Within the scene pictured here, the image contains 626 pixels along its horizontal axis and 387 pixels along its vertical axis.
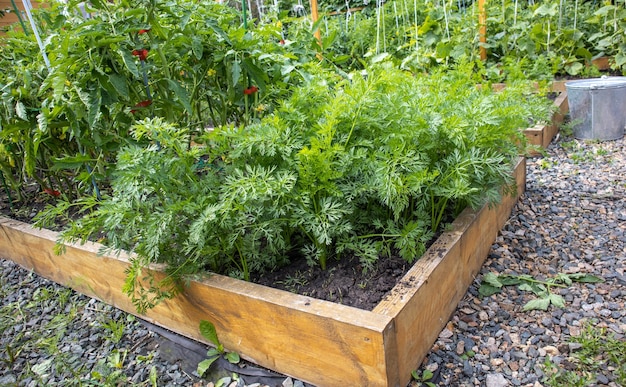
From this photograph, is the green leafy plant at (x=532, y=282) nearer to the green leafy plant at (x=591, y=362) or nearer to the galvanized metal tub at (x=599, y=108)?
the green leafy plant at (x=591, y=362)

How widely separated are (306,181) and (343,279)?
1.47 ft

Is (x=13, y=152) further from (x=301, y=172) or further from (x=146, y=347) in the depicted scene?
(x=301, y=172)

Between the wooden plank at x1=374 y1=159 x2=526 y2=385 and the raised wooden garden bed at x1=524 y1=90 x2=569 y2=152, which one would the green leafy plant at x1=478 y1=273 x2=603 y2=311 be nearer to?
the wooden plank at x1=374 y1=159 x2=526 y2=385

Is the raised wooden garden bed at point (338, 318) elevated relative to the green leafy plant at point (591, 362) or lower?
elevated

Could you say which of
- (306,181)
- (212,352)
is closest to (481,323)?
(306,181)

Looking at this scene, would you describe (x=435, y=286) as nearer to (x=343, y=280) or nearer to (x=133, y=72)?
(x=343, y=280)

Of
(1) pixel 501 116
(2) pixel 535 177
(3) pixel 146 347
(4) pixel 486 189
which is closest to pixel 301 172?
(4) pixel 486 189

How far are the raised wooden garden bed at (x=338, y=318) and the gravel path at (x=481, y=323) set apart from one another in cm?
9

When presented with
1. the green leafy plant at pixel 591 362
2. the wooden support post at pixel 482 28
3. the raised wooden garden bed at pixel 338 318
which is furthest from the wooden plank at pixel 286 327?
the wooden support post at pixel 482 28

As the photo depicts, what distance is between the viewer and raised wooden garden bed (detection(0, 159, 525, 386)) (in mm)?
1332

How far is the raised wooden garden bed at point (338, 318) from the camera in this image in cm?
133

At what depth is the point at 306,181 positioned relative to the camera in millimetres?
1478

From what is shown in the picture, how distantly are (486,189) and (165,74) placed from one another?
4.71 ft

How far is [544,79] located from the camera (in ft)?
12.3
